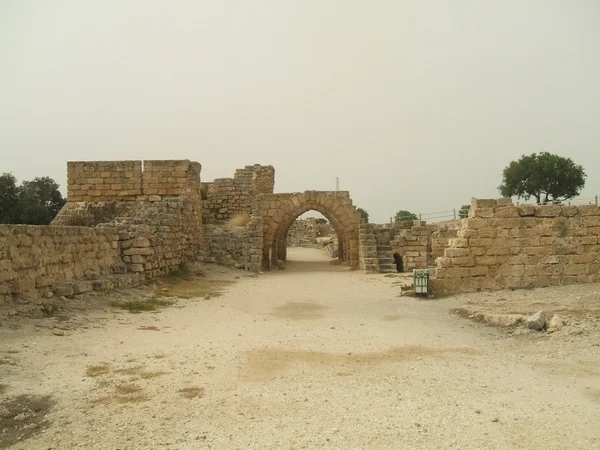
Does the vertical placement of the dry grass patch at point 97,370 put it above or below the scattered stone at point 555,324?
below

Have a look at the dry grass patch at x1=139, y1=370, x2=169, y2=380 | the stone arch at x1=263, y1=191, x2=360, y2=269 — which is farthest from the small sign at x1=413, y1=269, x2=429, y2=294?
the stone arch at x1=263, y1=191, x2=360, y2=269

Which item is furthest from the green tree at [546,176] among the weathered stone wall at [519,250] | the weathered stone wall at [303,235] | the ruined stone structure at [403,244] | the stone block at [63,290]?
the stone block at [63,290]

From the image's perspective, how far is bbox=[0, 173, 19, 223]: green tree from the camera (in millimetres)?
29484

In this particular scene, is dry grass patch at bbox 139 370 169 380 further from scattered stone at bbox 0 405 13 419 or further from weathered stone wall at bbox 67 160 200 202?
weathered stone wall at bbox 67 160 200 202

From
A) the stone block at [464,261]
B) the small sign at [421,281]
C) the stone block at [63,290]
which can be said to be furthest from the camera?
the stone block at [464,261]

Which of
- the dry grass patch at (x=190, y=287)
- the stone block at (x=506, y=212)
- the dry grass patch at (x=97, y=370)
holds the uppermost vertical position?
the stone block at (x=506, y=212)

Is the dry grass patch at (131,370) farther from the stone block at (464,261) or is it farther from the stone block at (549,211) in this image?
the stone block at (549,211)

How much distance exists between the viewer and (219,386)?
465cm

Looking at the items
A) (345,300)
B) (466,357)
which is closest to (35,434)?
(466,357)

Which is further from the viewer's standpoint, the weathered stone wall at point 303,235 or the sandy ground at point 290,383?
the weathered stone wall at point 303,235

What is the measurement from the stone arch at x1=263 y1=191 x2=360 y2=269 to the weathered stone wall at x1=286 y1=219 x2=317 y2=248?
18.0 metres

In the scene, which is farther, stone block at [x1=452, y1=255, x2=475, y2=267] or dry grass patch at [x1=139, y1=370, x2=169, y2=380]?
stone block at [x1=452, y1=255, x2=475, y2=267]

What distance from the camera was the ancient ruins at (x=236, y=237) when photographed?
8.50m

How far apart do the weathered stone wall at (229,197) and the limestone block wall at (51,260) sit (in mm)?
11953
